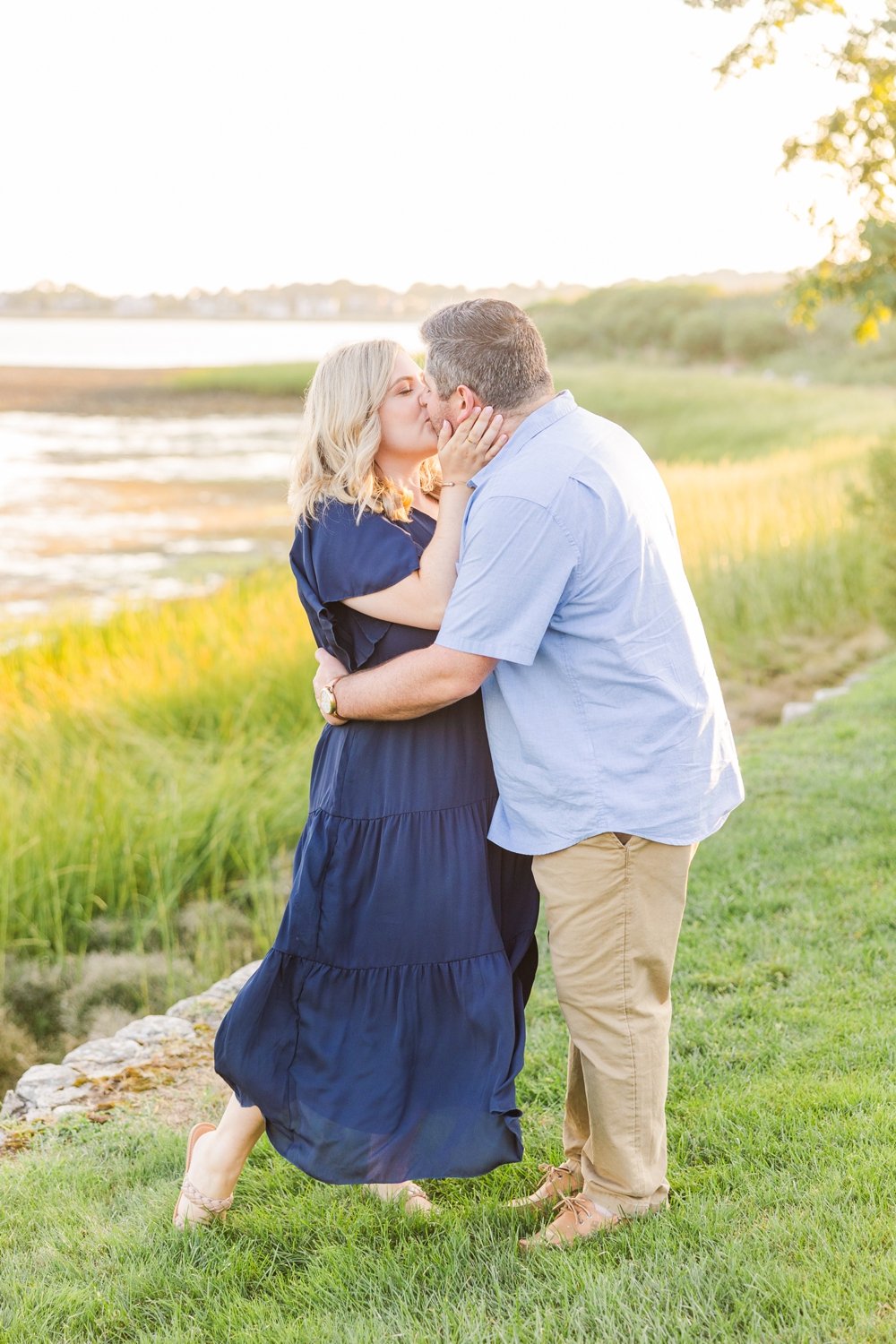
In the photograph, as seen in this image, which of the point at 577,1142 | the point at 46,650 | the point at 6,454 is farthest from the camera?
the point at 6,454

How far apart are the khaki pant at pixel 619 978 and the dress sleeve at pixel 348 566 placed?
679 millimetres

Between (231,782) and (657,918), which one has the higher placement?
(657,918)

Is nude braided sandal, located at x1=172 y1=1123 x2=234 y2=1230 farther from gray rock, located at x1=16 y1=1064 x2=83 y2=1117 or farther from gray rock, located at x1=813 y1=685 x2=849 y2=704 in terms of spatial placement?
gray rock, located at x1=813 y1=685 x2=849 y2=704

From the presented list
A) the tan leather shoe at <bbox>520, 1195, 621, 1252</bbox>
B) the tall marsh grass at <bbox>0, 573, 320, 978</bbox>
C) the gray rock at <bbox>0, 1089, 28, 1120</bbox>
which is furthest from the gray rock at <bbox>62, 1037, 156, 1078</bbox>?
the tan leather shoe at <bbox>520, 1195, 621, 1252</bbox>

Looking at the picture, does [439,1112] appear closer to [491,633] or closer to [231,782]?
[491,633]

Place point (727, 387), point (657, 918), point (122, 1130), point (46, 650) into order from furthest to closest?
point (727, 387) → point (46, 650) → point (122, 1130) → point (657, 918)

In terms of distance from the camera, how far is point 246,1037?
2.99m

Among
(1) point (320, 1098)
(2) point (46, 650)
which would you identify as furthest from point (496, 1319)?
(2) point (46, 650)

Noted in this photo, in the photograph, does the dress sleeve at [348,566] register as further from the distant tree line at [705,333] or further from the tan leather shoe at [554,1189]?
the distant tree line at [705,333]

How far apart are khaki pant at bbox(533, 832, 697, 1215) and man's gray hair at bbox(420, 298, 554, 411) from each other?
98 cm

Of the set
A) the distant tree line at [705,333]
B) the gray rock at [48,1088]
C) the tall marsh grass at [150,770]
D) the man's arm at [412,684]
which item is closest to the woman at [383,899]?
the man's arm at [412,684]

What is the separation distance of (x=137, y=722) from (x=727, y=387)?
32439 millimetres

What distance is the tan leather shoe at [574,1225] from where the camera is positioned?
283 centimetres

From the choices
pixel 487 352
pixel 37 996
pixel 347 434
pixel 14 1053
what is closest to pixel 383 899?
pixel 347 434
